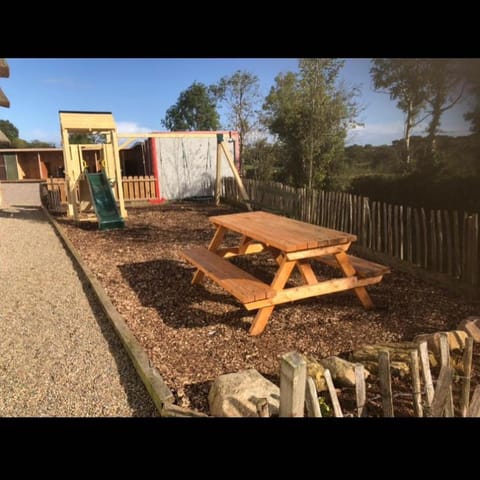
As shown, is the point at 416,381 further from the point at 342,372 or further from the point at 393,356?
the point at 393,356

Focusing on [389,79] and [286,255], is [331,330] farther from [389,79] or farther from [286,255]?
[389,79]

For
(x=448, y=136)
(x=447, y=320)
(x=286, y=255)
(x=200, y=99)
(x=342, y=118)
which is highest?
(x=200, y=99)

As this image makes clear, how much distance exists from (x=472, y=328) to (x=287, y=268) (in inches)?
64.1

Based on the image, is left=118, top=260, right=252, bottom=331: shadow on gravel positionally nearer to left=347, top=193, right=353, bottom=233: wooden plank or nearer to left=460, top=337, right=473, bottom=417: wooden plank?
left=460, top=337, right=473, bottom=417: wooden plank

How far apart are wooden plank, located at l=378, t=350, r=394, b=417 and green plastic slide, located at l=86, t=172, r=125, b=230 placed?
8481mm

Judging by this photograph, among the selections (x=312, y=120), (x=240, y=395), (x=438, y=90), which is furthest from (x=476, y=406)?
(x=312, y=120)

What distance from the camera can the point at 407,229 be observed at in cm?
539

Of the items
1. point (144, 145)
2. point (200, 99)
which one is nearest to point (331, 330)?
point (144, 145)

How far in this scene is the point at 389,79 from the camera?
34.9 feet

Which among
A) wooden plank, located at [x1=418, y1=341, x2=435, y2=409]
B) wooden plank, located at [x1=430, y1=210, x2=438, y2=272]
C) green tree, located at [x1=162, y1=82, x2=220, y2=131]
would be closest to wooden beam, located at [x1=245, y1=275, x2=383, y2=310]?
wooden plank, located at [x1=430, y1=210, x2=438, y2=272]

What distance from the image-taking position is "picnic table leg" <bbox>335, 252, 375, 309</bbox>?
4035mm

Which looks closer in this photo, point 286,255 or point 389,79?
point 286,255
